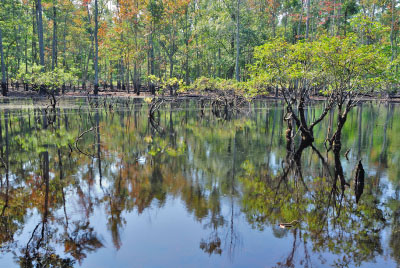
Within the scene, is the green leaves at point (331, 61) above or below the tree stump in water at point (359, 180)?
above

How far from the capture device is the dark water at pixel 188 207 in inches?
217

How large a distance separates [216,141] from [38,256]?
10555mm

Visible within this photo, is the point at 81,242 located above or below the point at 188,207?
below

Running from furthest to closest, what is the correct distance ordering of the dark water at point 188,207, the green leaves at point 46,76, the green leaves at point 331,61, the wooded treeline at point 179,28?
the wooded treeline at point 179,28 → the green leaves at point 46,76 → the green leaves at point 331,61 → the dark water at point 188,207

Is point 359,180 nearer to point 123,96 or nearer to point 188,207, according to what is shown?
point 188,207

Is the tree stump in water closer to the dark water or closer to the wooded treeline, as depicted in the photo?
the dark water

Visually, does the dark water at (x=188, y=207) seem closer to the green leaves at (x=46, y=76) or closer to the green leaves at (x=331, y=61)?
the green leaves at (x=331, y=61)

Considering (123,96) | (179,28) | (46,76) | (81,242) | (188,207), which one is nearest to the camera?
(81,242)

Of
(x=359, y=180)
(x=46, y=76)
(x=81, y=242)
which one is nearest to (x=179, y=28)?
(x=46, y=76)

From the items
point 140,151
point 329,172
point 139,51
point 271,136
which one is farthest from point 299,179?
point 139,51

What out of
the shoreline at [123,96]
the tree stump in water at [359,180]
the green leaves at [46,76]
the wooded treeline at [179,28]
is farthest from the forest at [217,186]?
the wooded treeline at [179,28]

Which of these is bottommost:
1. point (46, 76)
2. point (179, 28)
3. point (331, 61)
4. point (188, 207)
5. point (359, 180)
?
point (188, 207)

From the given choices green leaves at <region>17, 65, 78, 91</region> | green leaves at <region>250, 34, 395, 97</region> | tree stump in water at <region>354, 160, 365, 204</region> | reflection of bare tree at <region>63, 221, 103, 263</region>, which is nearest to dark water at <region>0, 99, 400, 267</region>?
reflection of bare tree at <region>63, 221, 103, 263</region>

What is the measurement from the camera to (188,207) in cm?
752
